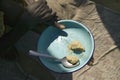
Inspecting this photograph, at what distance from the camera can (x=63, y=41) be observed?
192 cm

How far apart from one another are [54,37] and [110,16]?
14.6 inches

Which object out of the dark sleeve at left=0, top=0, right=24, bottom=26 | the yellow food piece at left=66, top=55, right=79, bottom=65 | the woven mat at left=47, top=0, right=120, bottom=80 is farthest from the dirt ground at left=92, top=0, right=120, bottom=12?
the dark sleeve at left=0, top=0, right=24, bottom=26

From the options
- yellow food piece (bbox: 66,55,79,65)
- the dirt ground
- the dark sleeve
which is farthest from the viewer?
the dirt ground

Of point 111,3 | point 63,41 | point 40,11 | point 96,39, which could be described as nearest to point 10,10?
point 40,11

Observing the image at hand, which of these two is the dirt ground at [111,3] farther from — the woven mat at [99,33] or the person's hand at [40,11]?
the person's hand at [40,11]

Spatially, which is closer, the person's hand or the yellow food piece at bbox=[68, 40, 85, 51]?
Answer: the person's hand

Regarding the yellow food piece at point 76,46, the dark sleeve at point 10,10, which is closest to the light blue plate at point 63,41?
the yellow food piece at point 76,46

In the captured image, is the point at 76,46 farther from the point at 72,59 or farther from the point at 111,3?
the point at 111,3

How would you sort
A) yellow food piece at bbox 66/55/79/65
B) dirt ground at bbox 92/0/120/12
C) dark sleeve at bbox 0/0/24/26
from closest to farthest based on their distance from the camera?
dark sleeve at bbox 0/0/24/26, yellow food piece at bbox 66/55/79/65, dirt ground at bbox 92/0/120/12

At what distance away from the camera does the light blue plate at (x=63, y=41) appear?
188 cm

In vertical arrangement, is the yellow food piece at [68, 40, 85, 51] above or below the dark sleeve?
below

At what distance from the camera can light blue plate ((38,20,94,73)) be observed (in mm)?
1876

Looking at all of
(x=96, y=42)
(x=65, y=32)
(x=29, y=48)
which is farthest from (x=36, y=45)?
(x=96, y=42)

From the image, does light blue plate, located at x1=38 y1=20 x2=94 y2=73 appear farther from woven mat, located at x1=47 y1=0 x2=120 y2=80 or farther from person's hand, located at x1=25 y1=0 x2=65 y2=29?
person's hand, located at x1=25 y1=0 x2=65 y2=29
